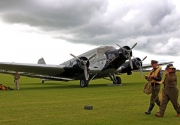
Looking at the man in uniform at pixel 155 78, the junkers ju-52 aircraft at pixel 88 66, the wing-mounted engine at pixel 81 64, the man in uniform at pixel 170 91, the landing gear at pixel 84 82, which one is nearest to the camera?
the man in uniform at pixel 170 91

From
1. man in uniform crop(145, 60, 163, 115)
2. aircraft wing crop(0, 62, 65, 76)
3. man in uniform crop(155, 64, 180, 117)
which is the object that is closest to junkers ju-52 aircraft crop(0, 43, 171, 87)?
aircraft wing crop(0, 62, 65, 76)

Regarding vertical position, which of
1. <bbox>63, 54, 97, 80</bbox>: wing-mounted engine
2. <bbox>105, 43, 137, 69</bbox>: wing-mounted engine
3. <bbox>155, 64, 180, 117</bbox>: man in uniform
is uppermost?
<bbox>105, 43, 137, 69</bbox>: wing-mounted engine

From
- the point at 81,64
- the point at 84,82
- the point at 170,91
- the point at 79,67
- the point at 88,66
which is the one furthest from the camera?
the point at 84,82

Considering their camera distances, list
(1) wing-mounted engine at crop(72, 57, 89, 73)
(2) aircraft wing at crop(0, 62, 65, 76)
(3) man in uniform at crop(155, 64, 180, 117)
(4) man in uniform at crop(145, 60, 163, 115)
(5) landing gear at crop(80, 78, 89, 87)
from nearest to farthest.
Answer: (3) man in uniform at crop(155, 64, 180, 117), (4) man in uniform at crop(145, 60, 163, 115), (2) aircraft wing at crop(0, 62, 65, 76), (1) wing-mounted engine at crop(72, 57, 89, 73), (5) landing gear at crop(80, 78, 89, 87)

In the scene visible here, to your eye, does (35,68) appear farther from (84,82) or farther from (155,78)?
(155,78)

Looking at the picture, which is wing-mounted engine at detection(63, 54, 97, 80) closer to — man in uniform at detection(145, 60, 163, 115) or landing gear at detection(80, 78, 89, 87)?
landing gear at detection(80, 78, 89, 87)

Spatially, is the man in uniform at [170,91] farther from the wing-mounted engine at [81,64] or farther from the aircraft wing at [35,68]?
the aircraft wing at [35,68]

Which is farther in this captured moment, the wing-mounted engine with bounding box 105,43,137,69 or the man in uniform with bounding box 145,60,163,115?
the wing-mounted engine with bounding box 105,43,137,69

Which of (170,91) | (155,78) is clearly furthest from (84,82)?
(170,91)

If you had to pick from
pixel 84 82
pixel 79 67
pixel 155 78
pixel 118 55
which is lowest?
pixel 84 82

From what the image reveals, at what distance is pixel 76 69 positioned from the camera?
74.2ft

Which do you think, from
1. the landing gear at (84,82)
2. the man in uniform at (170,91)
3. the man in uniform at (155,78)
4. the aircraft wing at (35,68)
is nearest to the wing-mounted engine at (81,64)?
the landing gear at (84,82)

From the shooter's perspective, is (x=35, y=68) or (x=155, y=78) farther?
(x=35, y=68)

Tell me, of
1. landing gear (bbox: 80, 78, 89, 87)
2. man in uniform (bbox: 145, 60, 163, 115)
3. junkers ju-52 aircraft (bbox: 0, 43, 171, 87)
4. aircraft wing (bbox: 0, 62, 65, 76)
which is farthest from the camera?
landing gear (bbox: 80, 78, 89, 87)
